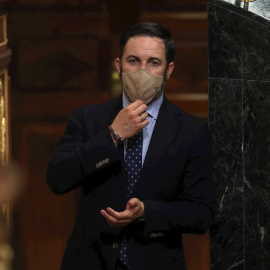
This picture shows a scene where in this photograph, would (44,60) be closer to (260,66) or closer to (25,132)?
(25,132)

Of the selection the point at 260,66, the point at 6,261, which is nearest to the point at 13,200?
the point at 6,261

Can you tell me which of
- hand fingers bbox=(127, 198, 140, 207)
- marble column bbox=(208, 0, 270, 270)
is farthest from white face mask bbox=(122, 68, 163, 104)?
marble column bbox=(208, 0, 270, 270)

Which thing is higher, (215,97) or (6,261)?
(215,97)

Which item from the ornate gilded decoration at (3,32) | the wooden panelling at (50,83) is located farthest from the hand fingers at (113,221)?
the ornate gilded decoration at (3,32)

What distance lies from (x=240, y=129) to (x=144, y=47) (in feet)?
5.60

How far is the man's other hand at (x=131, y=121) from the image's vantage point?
5.77ft

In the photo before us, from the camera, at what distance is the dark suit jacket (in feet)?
5.91

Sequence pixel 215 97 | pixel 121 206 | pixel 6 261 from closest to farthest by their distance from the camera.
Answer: pixel 121 206, pixel 6 261, pixel 215 97

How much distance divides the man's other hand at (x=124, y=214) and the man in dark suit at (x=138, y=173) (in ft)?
0.05

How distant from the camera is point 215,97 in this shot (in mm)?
3361

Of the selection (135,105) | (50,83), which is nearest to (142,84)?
(135,105)

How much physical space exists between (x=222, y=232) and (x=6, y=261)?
1.48 meters

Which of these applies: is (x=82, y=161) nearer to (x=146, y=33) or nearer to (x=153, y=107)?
(x=153, y=107)

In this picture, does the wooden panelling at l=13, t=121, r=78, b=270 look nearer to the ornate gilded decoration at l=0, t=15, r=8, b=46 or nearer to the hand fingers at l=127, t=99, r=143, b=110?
the ornate gilded decoration at l=0, t=15, r=8, b=46
